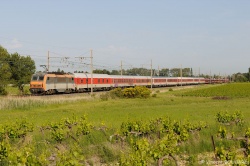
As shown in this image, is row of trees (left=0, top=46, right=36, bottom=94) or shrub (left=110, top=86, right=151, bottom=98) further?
row of trees (left=0, top=46, right=36, bottom=94)

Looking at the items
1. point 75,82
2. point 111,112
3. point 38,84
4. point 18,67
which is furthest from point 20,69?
point 111,112

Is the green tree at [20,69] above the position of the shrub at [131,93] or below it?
above

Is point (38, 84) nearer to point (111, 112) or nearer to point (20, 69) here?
point (20, 69)

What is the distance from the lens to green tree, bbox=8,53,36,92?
2340 inches

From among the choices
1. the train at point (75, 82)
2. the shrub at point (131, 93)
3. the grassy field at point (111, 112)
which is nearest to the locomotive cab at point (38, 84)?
the train at point (75, 82)

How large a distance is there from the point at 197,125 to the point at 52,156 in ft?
23.1

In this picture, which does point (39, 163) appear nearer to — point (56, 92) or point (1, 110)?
point (1, 110)

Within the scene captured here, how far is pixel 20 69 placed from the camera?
6003cm

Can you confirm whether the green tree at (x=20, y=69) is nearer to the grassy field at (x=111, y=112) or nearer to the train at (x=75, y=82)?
the train at (x=75, y=82)

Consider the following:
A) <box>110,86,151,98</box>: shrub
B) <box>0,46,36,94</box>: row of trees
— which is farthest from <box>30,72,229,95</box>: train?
<box>0,46,36,94</box>: row of trees

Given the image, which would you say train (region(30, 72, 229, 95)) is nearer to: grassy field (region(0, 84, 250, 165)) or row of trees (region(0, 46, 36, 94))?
grassy field (region(0, 84, 250, 165))

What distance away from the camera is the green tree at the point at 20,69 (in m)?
59.4

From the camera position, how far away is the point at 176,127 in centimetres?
1381

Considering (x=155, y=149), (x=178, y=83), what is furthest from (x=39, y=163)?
(x=178, y=83)
